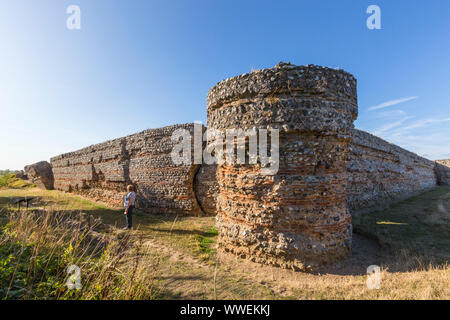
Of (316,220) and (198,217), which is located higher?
(316,220)

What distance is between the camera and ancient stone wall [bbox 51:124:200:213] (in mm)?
8336

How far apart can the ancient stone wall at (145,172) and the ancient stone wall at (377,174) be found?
20.9 feet

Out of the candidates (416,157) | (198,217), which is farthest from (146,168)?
(416,157)

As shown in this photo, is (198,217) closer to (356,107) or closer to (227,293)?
(227,293)

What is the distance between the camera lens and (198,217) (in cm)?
807

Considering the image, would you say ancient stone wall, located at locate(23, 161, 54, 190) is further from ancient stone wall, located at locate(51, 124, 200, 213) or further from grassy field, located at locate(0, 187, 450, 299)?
grassy field, located at locate(0, 187, 450, 299)

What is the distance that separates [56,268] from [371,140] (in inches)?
490

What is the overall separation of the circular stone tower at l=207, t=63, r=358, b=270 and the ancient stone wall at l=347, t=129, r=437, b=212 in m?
3.31

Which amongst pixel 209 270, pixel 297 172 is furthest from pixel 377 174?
pixel 209 270

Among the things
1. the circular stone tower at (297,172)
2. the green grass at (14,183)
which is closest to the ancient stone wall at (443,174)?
the circular stone tower at (297,172)

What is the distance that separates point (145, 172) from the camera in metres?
9.30

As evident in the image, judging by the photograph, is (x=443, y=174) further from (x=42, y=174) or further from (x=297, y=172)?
(x=42, y=174)

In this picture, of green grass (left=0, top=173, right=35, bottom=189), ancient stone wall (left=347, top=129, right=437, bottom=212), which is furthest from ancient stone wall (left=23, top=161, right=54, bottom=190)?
ancient stone wall (left=347, top=129, right=437, bottom=212)
